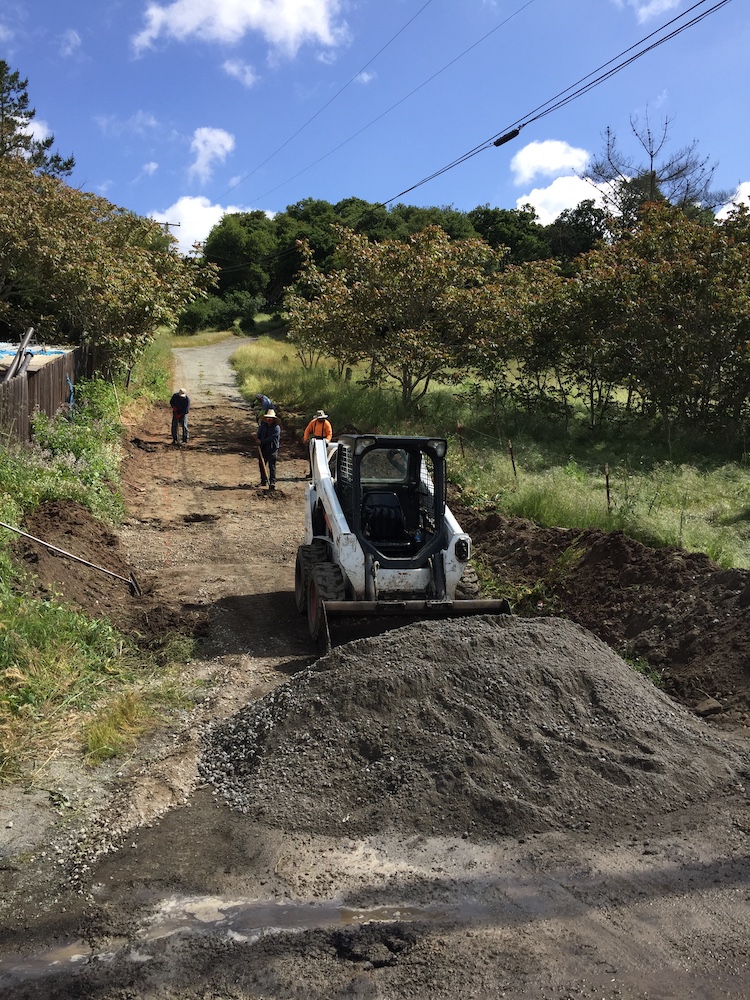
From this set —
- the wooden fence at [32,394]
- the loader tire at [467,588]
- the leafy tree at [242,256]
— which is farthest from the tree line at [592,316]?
the leafy tree at [242,256]

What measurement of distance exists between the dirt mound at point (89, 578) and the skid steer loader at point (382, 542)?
1596mm

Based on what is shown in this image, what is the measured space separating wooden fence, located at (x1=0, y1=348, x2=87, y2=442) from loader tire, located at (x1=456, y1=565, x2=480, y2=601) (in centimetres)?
693

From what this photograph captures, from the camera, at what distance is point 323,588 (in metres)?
8.06

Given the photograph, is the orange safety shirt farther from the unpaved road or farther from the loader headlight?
the unpaved road

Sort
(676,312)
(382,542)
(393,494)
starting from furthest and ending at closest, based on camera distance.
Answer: (676,312)
(393,494)
(382,542)

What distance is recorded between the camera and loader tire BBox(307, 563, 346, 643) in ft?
26.3

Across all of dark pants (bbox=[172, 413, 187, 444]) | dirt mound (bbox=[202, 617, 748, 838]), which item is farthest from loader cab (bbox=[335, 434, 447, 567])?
dark pants (bbox=[172, 413, 187, 444])

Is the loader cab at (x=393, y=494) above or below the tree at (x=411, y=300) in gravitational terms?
below

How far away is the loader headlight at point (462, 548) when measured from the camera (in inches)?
320

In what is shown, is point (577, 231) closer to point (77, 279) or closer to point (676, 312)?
point (676, 312)

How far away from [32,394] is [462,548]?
934cm

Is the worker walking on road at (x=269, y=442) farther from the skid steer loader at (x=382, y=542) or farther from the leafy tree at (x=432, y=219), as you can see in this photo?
the leafy tree at (x=432, y=219)

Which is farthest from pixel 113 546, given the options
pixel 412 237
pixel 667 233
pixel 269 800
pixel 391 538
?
pixel 667 233

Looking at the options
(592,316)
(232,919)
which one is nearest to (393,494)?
(232,919)
